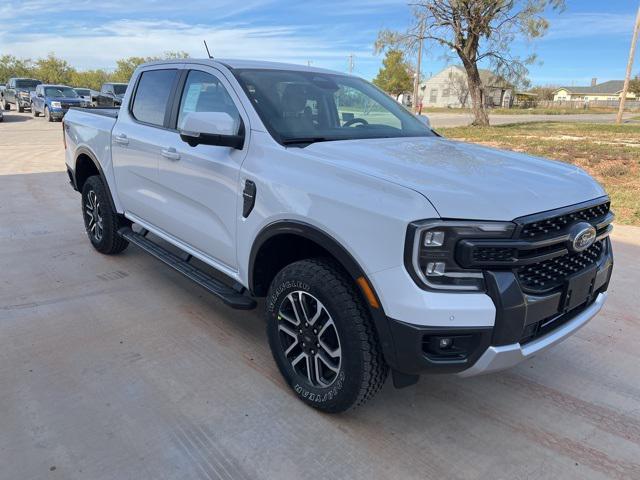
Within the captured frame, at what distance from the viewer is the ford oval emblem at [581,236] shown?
2.36 metres

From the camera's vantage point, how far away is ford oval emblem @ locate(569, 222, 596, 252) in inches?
92.9

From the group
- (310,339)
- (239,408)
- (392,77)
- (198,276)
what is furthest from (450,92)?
(239,408)

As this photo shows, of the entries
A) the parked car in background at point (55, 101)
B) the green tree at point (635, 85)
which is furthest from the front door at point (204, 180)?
the green tree at point (635, 85)

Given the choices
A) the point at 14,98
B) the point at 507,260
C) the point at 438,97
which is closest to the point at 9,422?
the point at 507,260

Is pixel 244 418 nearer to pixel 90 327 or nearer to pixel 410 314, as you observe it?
pixel 410 314

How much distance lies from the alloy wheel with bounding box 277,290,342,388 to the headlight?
591mm

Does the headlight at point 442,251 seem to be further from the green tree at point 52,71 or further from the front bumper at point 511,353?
the green tree at point 52,71

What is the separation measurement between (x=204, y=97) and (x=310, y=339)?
1.92 m

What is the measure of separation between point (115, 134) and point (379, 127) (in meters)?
2.43

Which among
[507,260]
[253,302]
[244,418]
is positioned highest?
[507,260]

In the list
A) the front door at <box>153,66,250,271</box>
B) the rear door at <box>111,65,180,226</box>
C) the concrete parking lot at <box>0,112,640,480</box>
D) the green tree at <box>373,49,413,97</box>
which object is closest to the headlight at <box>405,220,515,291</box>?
the concrete parking lot at <box>0,112,640,480</box>

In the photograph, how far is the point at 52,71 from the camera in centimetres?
7000

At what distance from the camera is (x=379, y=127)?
3.58 metres

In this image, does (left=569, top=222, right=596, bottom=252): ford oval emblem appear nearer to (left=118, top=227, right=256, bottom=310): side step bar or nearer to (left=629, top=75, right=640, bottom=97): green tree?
(left=118, top=227, right=256, bottom=310): side step bar
